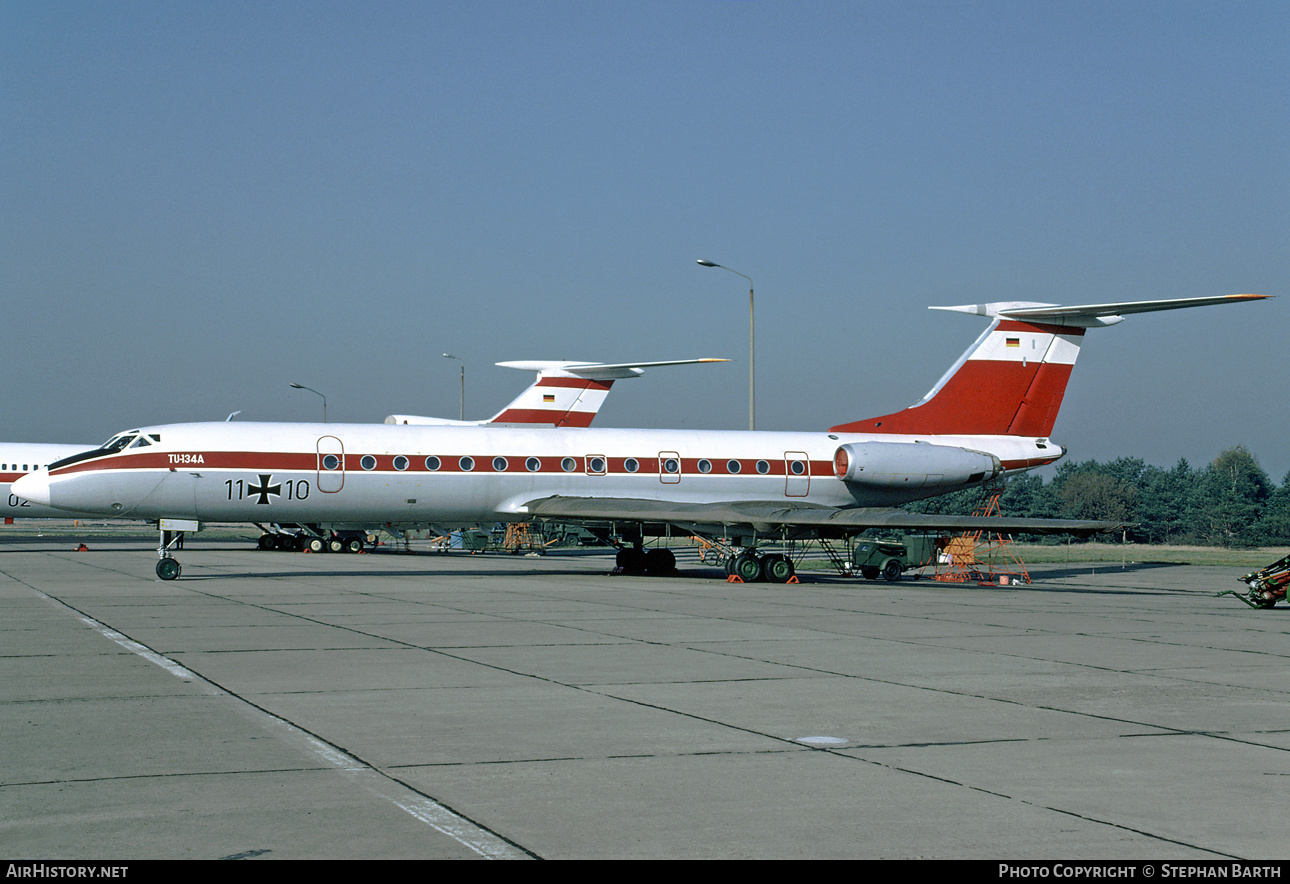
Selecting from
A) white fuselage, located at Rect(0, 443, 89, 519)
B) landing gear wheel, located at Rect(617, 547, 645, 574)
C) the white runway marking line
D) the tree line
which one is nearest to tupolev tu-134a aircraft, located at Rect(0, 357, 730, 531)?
white fuselage, located at Rect(0, 443, 89, 519)

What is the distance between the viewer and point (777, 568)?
26234 mm

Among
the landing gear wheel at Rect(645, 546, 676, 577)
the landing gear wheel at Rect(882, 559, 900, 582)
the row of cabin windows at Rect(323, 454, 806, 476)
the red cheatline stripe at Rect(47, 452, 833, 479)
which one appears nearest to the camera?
the red cheatline stripe at Rect(47, 452, 833, 479)

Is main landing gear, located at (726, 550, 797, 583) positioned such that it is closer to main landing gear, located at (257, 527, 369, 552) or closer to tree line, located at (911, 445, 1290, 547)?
main landing gear, located at (257, 527, 369, 552)

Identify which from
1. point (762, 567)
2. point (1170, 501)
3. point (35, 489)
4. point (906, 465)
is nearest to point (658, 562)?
point (762, 567)

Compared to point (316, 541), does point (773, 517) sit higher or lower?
higher

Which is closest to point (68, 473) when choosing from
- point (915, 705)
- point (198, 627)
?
point (198, 627)

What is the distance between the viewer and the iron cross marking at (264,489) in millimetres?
25359

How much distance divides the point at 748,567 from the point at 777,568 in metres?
0.63

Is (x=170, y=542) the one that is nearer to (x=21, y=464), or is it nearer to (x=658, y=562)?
(x=658, y=562)

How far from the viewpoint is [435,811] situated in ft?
19.5

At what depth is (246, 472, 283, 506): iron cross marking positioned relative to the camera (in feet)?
83.2

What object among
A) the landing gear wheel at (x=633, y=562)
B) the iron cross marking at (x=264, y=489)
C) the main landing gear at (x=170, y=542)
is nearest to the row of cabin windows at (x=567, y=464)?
the iron cross marking at (x=264, y=489)

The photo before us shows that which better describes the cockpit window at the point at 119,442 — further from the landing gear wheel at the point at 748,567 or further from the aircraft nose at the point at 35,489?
the landing gear wheel at the point at 748,567

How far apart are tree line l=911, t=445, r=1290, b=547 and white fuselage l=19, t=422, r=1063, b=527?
251 feet
